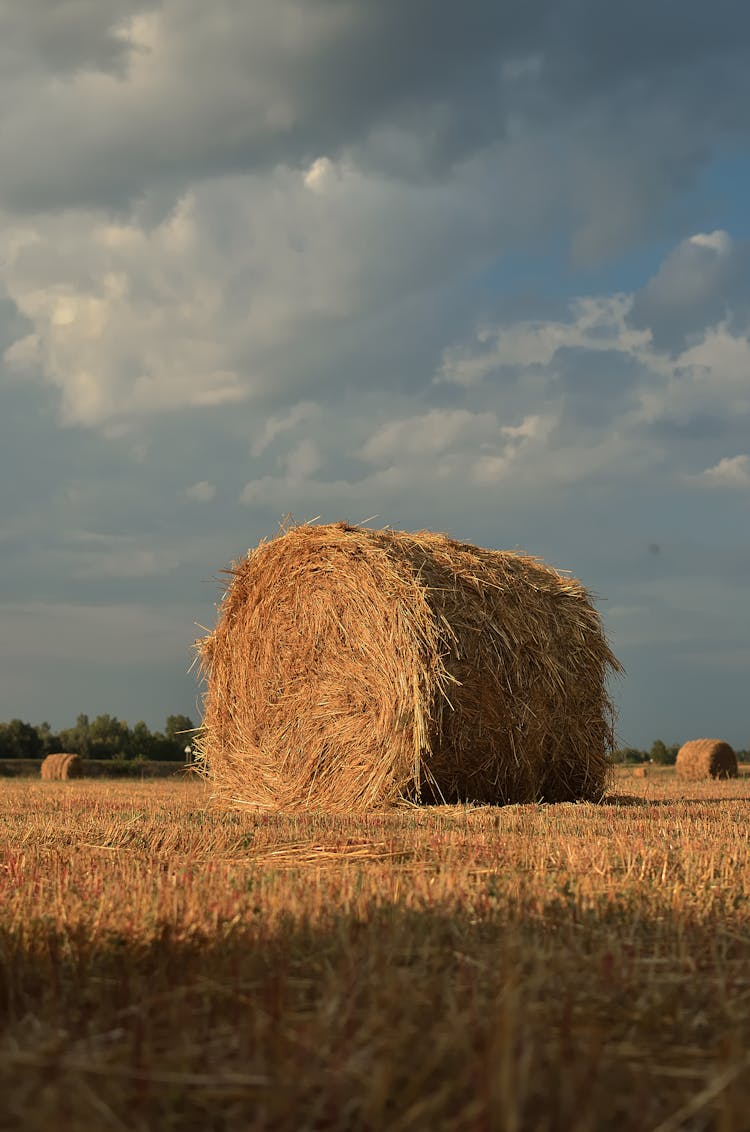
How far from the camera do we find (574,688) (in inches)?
472

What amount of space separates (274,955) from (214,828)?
441 centimetres

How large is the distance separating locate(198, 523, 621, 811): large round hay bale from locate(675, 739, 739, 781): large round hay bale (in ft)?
38.7

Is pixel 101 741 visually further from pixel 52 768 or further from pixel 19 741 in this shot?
pixel 52 768

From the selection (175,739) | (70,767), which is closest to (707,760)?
(70,767)

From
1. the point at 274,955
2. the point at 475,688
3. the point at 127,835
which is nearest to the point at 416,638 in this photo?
the point at 475,688

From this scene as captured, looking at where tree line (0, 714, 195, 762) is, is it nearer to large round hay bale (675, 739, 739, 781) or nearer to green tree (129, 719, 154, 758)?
green tree (129, 719, 154, 758)

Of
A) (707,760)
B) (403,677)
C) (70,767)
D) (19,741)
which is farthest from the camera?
(19,741)

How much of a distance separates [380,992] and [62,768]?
939 inches

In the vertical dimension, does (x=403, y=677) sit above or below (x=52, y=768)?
above

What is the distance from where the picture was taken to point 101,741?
38062mm

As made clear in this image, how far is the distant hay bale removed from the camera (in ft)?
82.5

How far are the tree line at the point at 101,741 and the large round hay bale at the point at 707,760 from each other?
18.1 meters

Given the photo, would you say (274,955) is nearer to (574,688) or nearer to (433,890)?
(433,890)

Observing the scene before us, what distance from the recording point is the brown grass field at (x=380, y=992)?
85.8 inches
